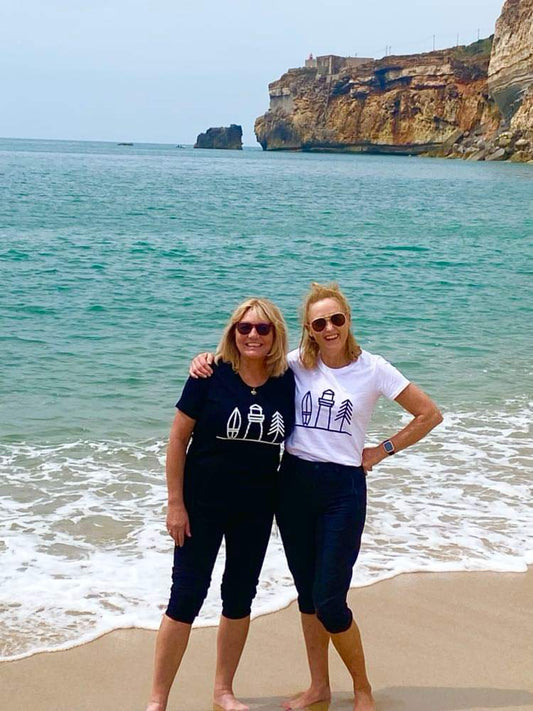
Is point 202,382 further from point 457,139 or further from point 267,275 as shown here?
point 457,139

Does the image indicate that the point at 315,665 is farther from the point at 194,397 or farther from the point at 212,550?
the point at 194,397

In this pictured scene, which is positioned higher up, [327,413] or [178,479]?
[327,413]

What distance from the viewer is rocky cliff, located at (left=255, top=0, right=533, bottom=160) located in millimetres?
123812

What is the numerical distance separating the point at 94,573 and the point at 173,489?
1.95m

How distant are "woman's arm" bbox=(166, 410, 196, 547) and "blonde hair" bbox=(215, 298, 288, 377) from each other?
30 centimetres

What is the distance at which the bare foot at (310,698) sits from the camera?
3893mm

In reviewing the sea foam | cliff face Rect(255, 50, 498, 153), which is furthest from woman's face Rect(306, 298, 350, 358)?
cliff face Rect(255, 50, 498, 153)

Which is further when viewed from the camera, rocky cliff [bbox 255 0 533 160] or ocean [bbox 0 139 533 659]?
rocky cliff [bbox 255 0 533 160]

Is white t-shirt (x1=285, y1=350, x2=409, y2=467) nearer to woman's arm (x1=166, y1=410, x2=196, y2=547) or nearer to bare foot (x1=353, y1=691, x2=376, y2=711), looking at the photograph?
woman's arm (x1=166, y1=410, x2=196, y2=547)

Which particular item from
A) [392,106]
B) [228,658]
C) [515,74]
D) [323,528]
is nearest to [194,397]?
[323,528]

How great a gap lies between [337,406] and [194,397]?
0.58 meters

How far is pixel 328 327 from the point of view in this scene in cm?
374

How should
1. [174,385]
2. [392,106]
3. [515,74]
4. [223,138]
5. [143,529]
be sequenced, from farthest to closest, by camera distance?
[223,138] < [392,106] < [515,74] < [174,385] < [143,529]

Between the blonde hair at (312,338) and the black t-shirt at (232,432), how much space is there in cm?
19
